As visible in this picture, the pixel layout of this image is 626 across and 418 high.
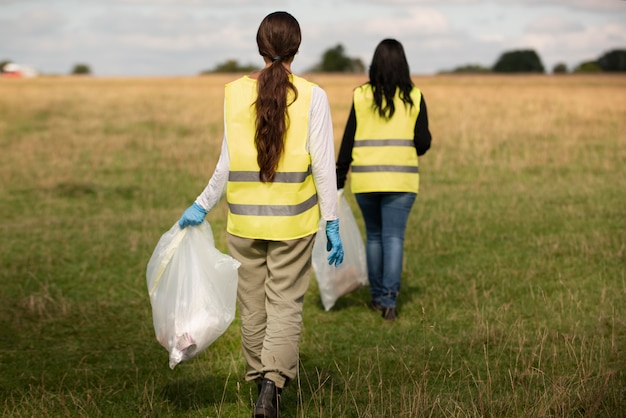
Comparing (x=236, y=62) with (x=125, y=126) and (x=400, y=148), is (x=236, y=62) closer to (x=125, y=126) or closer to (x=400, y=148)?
(x=125, y=126)

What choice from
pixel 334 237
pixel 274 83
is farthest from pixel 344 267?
pixel 274 83

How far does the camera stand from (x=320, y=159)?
12.7ft

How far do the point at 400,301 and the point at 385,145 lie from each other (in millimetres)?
1312

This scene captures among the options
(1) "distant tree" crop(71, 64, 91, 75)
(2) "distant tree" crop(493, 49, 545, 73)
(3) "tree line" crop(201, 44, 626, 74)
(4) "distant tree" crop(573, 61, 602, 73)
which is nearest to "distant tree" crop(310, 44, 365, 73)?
(3) "tree line" crop(201, 44, 626, 74)

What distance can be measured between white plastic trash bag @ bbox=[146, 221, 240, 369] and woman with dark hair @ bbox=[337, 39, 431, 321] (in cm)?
186

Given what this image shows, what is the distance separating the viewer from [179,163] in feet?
46.8

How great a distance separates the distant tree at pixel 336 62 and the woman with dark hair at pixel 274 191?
92.2 metres

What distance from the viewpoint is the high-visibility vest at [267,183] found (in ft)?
12.6

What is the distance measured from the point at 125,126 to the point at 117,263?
1286 centimetres

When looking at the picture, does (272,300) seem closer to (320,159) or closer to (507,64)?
(320,159)

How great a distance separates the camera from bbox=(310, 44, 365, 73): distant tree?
318 feet

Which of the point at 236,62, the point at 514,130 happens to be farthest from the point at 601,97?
the point at 236,62

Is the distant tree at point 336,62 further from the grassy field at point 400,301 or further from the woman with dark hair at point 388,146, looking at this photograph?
the woman with dark hair at point 388,146

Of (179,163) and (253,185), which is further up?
(253,185)
